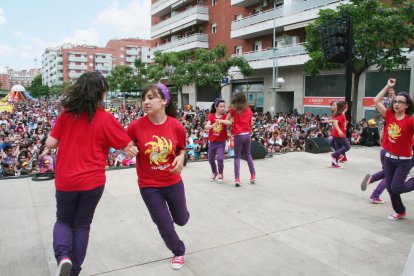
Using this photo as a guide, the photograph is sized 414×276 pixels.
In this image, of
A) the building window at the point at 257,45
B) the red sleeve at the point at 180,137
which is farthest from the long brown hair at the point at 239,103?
the building window at the point at 257,45

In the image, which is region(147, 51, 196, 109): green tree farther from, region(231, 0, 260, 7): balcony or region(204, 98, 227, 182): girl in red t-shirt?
region(204, 98, 227, 182): girl in red t-shirt

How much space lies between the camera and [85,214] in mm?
2789

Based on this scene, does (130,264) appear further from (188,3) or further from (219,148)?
(188,3)

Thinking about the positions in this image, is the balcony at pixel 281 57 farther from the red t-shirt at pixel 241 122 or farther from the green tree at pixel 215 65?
the red t-shirt at pixel 241 122

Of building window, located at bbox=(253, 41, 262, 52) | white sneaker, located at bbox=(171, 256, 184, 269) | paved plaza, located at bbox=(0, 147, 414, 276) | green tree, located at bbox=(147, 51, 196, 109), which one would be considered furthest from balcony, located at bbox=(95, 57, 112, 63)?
white sneaker, located at bbox=(171, 256, 184, 269)

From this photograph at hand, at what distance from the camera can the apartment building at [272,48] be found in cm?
2203

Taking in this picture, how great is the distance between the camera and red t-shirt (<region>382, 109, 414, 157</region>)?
4.42 metres

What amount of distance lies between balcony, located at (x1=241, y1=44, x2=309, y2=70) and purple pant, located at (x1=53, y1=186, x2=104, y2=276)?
21.1 metres

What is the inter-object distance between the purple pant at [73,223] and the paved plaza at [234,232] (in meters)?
0.52

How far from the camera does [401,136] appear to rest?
445 cm

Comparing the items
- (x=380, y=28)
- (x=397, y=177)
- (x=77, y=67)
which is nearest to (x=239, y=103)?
(x=397, y=177)

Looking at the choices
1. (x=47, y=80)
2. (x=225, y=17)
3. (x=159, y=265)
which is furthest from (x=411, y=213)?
(x=47, y=80)

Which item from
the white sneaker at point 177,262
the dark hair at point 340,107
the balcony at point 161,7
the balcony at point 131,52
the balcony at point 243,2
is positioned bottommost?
the white sneaker at point 177,262

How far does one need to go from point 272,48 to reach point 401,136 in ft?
72.3
